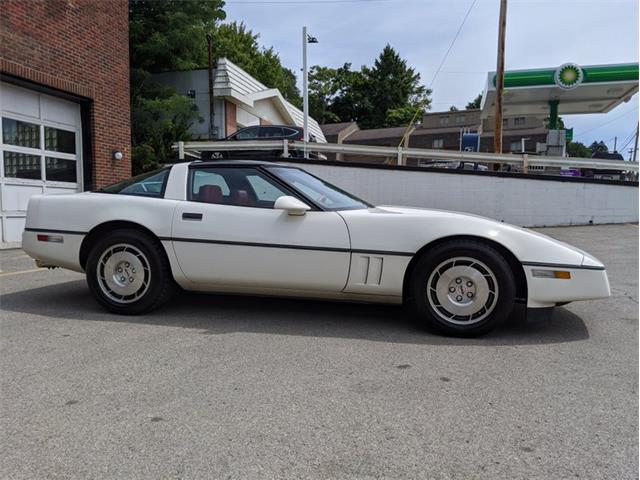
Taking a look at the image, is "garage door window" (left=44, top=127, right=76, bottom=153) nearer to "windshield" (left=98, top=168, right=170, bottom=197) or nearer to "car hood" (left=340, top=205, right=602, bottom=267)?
"windshield" (left=98, top=168, right=170, bottom=197)

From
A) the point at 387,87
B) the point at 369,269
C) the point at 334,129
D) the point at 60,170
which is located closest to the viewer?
the point at 369,269

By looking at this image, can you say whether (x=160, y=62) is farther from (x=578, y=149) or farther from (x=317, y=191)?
(x=578, y=149)

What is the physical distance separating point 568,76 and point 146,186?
19.1 meters

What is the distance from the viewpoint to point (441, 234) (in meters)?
3.65

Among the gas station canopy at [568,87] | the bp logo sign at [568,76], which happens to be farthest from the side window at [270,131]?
the bp logo sign at [568,76]

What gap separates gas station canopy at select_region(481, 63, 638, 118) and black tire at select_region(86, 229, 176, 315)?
730 inches

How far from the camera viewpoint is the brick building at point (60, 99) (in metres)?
8.58

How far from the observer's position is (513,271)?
363 centimetres

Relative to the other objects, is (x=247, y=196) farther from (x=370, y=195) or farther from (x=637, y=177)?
(x=637, y=177)

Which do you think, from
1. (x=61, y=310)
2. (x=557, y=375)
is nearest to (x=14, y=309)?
(x=61, y=310)

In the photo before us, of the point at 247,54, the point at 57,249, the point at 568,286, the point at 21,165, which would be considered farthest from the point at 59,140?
the point at 247,54

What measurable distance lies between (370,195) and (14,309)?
358 inches

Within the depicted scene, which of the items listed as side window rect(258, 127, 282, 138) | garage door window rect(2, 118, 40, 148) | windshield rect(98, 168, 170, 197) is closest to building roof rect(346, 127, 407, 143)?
side window rect(258, 127, 282, 138)

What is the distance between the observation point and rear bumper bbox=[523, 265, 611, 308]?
11.6ft
